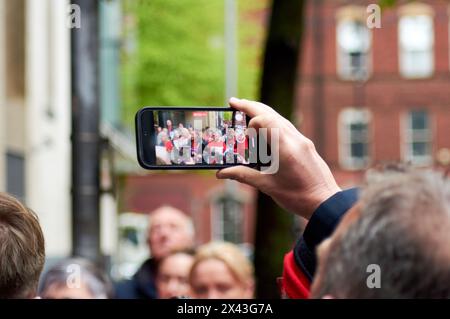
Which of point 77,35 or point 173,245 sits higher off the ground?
point 77,35

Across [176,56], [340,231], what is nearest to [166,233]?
[340,231]

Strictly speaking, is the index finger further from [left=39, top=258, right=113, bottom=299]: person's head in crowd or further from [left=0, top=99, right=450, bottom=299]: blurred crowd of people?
[left=39, top=258, right=113, bottom=299]: person's head in crowd

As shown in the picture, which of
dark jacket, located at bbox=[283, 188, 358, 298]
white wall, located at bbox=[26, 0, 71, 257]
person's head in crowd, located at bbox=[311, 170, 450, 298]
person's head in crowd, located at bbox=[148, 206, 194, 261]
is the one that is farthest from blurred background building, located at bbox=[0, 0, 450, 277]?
person's head in crowd, located at bbox=[311, 170, 450, 298]

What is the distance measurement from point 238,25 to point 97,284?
27584 mm

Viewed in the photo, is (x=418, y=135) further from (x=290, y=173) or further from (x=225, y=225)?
A: (x=290, y=173)

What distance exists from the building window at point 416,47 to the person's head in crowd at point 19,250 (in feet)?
128

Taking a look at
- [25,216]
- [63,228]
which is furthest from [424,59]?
[25,216]

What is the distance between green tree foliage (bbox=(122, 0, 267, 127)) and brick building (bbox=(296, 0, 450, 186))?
32.2 feet

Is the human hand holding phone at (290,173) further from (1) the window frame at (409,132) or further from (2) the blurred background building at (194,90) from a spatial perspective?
(1) the window frame at (409,132)

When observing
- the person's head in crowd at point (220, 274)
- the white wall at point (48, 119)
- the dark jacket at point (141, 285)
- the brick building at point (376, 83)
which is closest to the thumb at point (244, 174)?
the person's head in crowd at point (220, 274)

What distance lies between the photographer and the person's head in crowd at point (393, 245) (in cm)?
136
